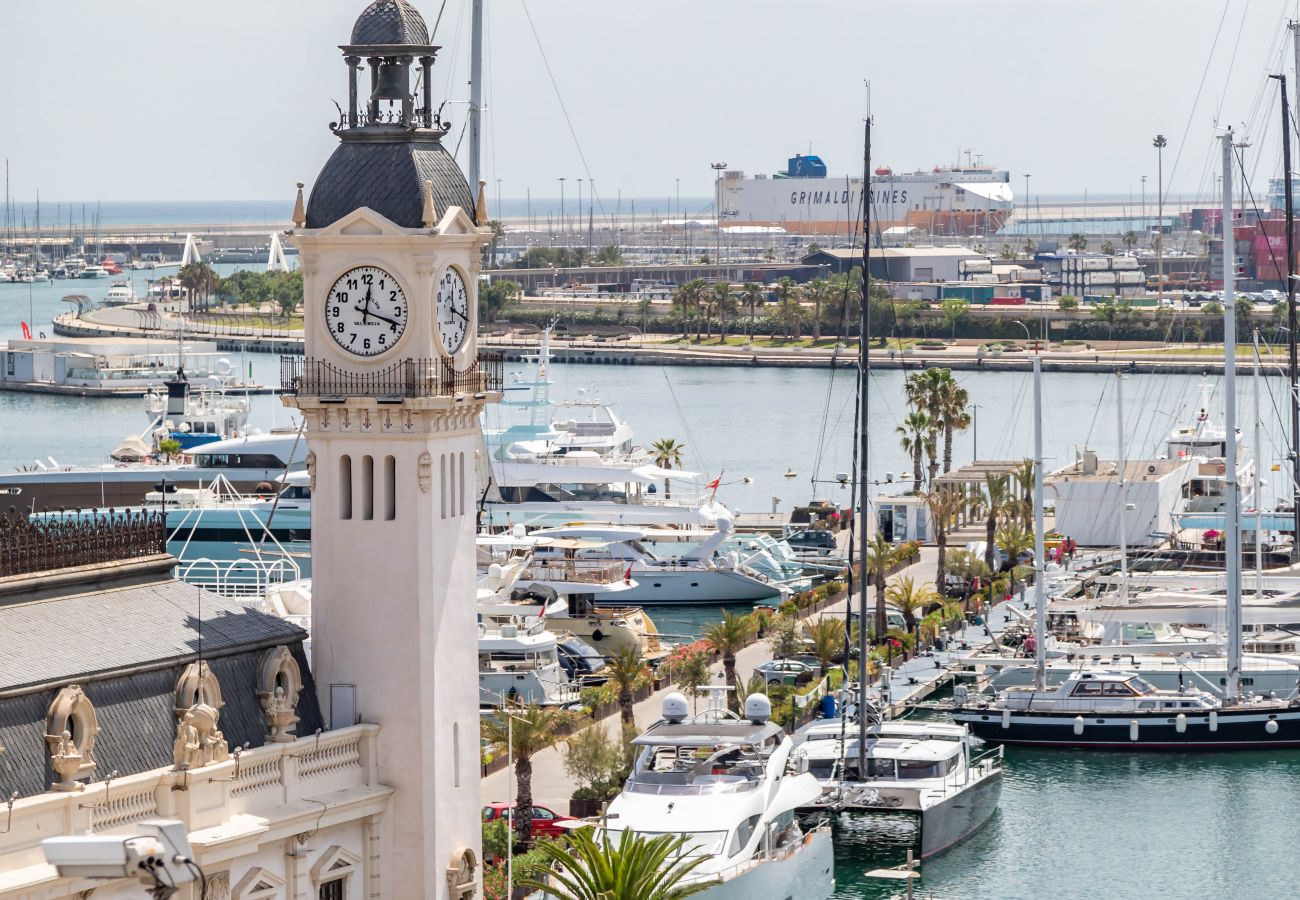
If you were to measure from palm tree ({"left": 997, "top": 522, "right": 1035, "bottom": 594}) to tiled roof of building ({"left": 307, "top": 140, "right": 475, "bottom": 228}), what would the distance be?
46847mm

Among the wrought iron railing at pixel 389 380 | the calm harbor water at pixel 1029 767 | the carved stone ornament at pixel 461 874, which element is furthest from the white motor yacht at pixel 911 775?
the wrought iron railing at pixel 389 380

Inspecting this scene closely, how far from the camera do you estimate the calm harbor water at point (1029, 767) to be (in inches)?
1740

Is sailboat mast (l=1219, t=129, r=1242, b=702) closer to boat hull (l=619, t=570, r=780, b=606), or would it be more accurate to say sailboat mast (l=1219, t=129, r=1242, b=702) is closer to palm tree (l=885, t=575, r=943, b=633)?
palm tree (l=885, t=575, r=943, b=633)

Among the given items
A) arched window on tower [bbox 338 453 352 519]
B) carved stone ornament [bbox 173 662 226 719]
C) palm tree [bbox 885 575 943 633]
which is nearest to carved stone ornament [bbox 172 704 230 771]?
carved stone ornament [bbox 173 662 226 719]

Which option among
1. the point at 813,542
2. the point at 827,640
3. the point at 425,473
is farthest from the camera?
the point at 813,542

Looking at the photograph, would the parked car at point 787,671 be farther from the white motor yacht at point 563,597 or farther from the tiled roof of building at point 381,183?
the tiled roof of building at point 381,183

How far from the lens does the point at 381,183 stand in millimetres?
28031

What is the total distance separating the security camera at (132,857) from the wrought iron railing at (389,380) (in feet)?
41.4

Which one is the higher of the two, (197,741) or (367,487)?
(367,487)

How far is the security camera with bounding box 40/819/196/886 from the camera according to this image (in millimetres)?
14250

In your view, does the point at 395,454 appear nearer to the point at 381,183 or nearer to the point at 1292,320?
the point at 381,183

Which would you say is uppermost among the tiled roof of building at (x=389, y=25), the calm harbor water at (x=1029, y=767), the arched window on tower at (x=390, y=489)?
the tiled roof of building at (x=389, y=25)

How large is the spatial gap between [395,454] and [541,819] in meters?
14.5

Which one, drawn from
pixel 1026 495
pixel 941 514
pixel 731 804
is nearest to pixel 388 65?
pixel 731 804
